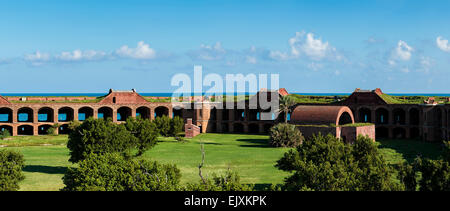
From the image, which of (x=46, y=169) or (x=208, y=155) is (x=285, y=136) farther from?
(x=46, y=169)

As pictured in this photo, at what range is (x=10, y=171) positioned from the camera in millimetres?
29375

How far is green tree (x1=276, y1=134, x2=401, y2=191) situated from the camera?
2419 cm

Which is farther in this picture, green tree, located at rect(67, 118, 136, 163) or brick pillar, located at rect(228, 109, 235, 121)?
brick pillar, located at rect(228, 109, 235, 121)

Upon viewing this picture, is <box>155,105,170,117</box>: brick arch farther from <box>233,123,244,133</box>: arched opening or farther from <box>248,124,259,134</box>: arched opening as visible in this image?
<box>248,124,259,134</box>: arched opening

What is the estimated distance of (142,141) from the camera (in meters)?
45.0

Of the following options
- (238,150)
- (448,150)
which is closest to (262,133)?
(238,150)

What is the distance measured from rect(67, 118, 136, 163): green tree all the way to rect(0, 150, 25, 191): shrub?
6.45 metres

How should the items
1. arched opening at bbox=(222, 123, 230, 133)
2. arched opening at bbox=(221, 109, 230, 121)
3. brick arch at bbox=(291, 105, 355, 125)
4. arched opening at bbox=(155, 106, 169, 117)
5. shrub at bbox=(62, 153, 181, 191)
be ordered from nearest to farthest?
shrub at bbox=(62, 153, 181, 191) → brick arch at bbox=(291, 105, 355, 125) → arched opening at bbox=(222, 123, 230, 133) → arched opening at bbox=(155, 106, 169, 117) → arched opening at bbox=(221, 109, 230, 121)

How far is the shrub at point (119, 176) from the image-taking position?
23.5 m

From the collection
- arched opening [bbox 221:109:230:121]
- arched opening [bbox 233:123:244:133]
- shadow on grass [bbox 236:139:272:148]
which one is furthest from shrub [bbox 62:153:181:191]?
arched opening [bbox 233:123:244:133]
